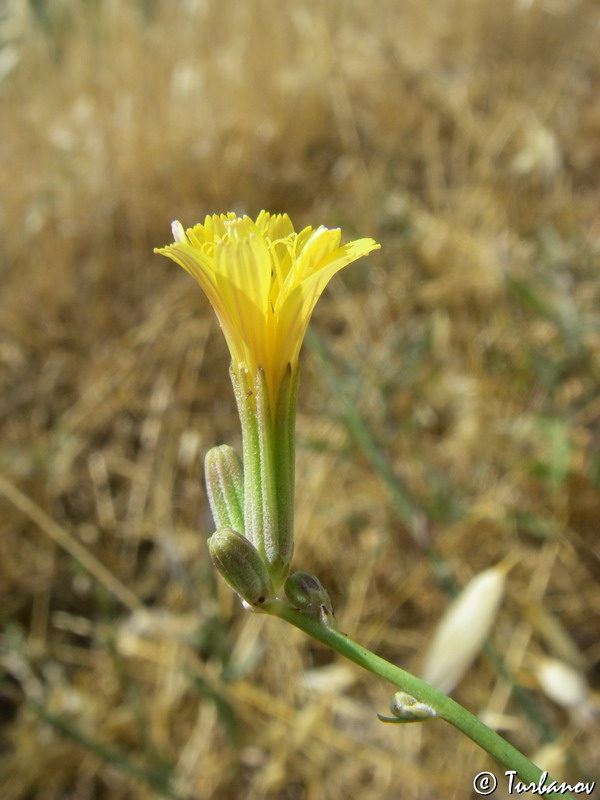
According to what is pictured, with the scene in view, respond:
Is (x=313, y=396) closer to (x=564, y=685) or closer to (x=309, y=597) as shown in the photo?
(x=564, y=685)

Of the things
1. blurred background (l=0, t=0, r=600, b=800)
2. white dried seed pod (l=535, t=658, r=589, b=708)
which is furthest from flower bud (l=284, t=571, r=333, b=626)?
white dried seed pod (l=535, t=658, r=589, b=708)

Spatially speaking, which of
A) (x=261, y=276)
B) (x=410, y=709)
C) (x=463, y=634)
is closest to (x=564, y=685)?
(x=463, y=634)

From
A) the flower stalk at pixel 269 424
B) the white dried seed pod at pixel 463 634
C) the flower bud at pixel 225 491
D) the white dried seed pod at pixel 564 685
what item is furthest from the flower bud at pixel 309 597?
the white dried seed pod at pixel 564 685

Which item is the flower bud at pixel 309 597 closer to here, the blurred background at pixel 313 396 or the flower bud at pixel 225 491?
the flower bud at pixel 225 491

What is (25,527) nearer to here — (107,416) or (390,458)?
(107,416)

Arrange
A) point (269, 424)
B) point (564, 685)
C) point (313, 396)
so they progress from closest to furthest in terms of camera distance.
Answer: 1. point (269, 424)
2. point (564, 685)
3. point (313, 396)

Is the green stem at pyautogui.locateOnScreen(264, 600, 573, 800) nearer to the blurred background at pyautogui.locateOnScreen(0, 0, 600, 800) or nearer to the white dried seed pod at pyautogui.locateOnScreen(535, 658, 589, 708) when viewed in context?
the blurred background at pyautogui.locateOnScreen(0, 0, 600, 800)
